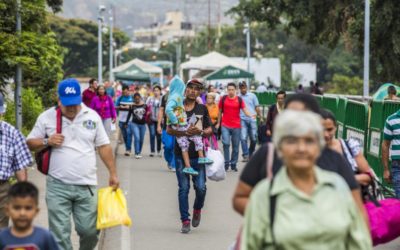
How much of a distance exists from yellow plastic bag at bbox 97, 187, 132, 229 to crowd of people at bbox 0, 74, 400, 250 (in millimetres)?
104

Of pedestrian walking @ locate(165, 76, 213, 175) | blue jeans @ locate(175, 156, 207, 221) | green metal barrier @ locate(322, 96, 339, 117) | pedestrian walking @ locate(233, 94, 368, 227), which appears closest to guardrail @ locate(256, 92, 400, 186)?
green metal barrier @ locate(322, 96, 339, 117)

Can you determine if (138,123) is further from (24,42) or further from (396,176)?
(396,176)

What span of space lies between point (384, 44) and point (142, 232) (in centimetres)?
2363

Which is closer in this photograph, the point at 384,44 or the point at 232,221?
the point at 232,221

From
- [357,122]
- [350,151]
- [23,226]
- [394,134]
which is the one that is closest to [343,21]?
[357,122]

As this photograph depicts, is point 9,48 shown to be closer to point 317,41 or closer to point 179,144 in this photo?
point 179,144

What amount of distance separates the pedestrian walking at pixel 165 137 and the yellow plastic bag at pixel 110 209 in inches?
223

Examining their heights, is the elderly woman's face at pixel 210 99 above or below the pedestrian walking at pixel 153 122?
above

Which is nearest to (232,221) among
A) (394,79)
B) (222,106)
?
(222,106)

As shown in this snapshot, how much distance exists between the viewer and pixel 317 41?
38844mm

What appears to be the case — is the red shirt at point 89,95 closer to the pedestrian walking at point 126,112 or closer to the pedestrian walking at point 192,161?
the pedestrian walking at point 126,112

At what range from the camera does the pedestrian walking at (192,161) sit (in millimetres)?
13242

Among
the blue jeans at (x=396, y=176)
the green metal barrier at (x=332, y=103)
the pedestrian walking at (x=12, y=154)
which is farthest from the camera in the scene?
the green metal barrier at (x=332, y=103)

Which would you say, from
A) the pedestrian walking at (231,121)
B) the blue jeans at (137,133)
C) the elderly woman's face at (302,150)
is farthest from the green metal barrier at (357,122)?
the elderly woman's face at (302,150)
